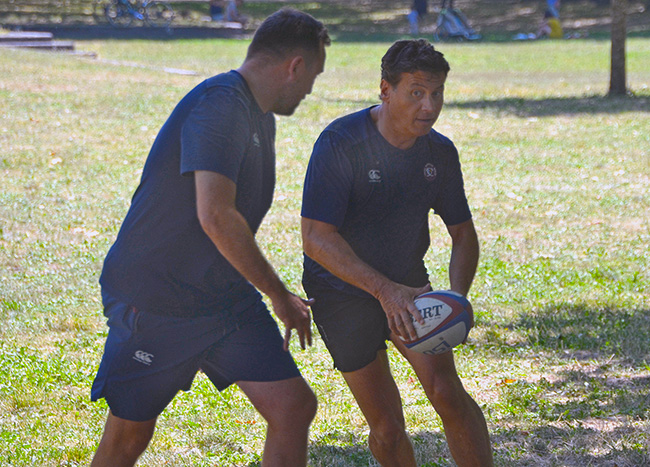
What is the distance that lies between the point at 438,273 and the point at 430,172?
3.83m

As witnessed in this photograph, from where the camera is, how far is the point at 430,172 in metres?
3.64

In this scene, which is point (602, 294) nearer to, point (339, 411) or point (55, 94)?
point (339, 411)

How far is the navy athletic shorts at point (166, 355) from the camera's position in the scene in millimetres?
3166

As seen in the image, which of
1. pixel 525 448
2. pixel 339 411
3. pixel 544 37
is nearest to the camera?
pixel 525 448

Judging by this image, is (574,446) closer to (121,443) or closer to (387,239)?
(387,239)

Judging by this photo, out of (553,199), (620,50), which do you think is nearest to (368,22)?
(620,50)

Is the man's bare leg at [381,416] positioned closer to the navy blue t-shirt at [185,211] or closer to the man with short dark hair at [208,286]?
the man with short dark hair at [208,286]

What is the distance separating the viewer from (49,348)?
19.1ft

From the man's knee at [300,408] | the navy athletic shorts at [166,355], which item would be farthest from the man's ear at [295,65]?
the man's knee at [300,408]

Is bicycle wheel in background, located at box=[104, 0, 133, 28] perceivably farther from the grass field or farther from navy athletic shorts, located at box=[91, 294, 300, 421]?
navy athletic shorts, located at box=[91, 294, 300, 421]

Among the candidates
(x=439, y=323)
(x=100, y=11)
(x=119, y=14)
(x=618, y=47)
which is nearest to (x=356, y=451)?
(x=439, y=323)

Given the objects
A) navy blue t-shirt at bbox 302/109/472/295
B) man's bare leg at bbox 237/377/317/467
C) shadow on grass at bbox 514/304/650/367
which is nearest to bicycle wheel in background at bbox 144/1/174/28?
shadow on grass at bbox 514/304/650/367

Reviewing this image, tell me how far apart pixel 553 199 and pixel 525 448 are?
19.4ft

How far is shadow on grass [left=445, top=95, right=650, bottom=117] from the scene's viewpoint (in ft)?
52.2
